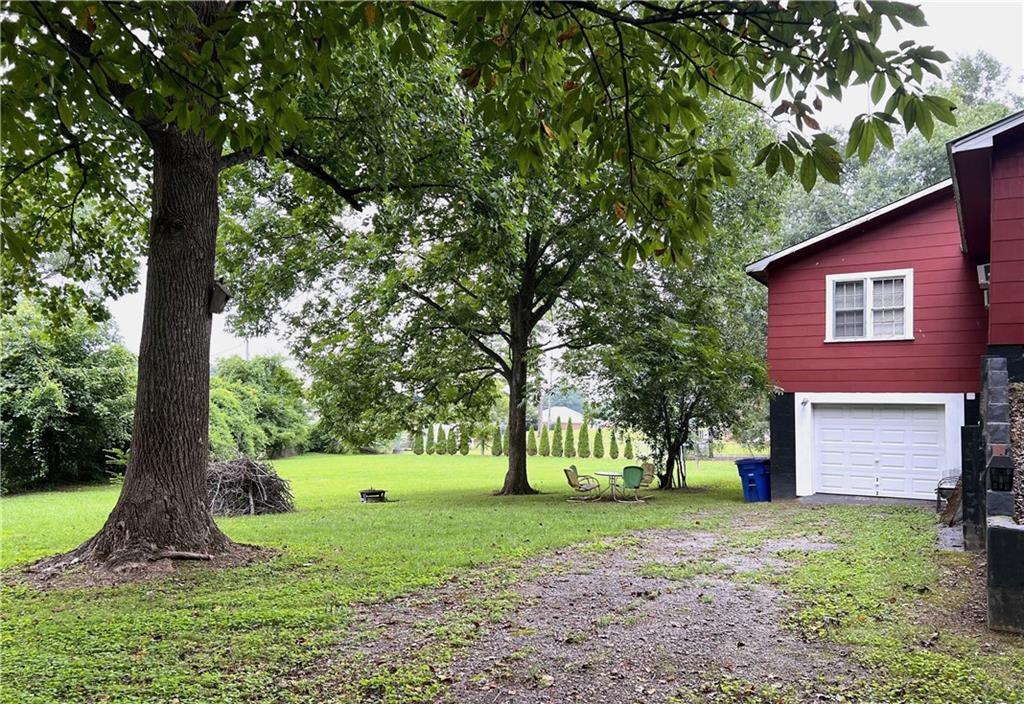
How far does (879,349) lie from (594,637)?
37.7 ft

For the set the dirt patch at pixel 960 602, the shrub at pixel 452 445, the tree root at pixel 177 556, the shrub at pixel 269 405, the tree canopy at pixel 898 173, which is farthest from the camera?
the shrub at pixel 452 445

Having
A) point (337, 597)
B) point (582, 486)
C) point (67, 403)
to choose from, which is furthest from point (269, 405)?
point (337, 597)

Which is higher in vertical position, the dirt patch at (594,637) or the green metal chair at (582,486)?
the dirt patch at (594,637)

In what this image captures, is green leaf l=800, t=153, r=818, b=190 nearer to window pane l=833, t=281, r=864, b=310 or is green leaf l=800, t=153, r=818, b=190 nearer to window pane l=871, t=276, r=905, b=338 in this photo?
window pane l=871, t=276, r=905, b=338

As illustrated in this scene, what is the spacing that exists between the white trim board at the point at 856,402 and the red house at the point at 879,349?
20 mm

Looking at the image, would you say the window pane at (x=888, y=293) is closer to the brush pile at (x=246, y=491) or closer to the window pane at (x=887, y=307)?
the window pane at (x=887, y=307)

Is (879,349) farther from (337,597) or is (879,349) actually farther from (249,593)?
(249,593)

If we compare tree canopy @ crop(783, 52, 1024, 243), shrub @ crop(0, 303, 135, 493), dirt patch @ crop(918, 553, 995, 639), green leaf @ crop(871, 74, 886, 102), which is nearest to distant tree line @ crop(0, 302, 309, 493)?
shrub @ crop(0, 303, 135, 493)

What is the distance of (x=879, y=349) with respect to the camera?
548 inches

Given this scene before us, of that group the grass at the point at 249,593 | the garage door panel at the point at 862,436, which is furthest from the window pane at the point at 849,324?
the grass at the point at 249,593

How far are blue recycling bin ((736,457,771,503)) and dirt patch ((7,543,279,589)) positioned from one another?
35.0 feet

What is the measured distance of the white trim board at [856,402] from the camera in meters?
13.2

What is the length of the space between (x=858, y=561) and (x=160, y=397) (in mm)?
7378

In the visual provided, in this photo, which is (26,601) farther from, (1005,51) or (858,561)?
(1005,51)
